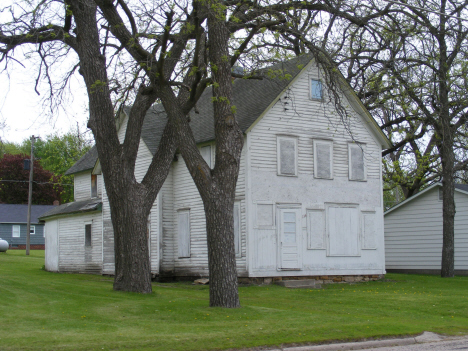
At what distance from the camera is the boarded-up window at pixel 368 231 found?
2417 centimetres

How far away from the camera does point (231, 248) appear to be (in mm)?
13734

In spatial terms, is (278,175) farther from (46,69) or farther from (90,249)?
(90,249)

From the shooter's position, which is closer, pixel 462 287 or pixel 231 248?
pixel 231 248

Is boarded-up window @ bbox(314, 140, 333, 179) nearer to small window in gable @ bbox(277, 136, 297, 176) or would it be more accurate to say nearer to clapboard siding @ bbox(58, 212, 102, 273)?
small window in gable @ bbox(277, 136, 297, 176)

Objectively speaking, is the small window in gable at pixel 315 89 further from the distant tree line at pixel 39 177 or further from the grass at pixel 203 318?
the distant tree line at pixel 39 177

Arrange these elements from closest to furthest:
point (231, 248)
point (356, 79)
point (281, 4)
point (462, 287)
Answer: point (231, 248) < point (281, 4) < point (462, 287) < point (356, 79)

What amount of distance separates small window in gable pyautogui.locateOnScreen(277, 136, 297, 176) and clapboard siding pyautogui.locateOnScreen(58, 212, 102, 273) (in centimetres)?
1112

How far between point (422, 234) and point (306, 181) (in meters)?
10.4

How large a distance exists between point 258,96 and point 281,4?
309 inches

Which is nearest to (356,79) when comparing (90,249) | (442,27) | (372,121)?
(372,121)

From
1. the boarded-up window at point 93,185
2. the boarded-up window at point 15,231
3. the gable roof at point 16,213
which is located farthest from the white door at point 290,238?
the boarded-up window at point 15,231

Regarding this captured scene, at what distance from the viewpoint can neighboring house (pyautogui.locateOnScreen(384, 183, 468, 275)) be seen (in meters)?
28.8

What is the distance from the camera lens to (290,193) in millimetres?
22703

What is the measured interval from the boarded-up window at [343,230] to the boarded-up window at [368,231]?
339 mm
